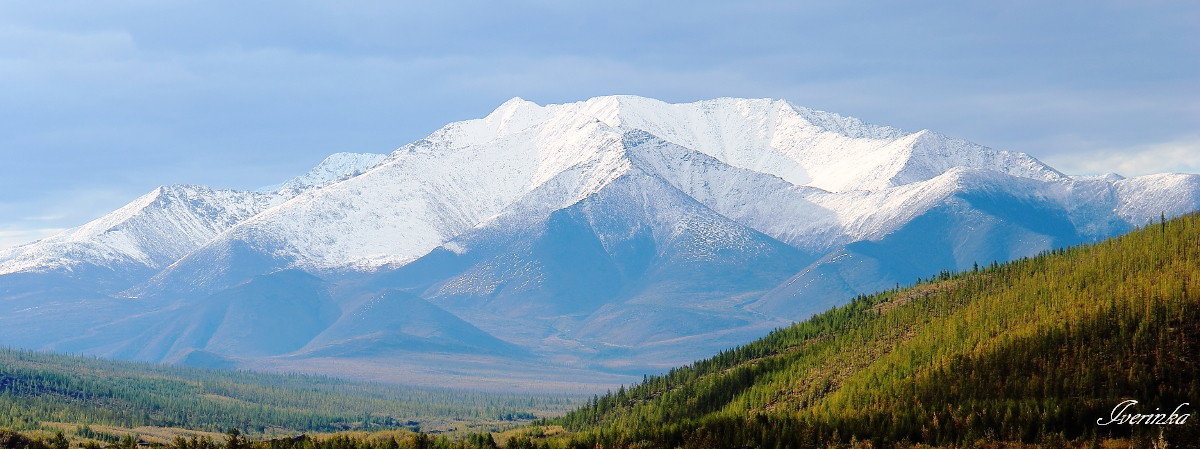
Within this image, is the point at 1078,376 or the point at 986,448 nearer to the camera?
the point at 986,448

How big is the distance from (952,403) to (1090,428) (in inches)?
988

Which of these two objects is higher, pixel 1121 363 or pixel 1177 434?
pixel 1121 363

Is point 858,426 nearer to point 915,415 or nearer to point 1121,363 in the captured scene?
point 915,415

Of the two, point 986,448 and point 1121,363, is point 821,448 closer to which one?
point 986,448

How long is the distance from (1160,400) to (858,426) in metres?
41.2

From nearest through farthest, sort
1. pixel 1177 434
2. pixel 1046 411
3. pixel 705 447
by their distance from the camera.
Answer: pixel 1177 434 < pixel 1046 411 < pixel 705 447

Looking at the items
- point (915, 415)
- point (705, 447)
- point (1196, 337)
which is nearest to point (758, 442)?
point (705, 447)

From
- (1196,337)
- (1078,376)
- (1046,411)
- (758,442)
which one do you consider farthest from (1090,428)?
(758,442)

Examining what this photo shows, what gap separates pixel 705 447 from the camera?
191750 mm

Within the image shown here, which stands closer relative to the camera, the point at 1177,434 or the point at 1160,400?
the point at 1177,434

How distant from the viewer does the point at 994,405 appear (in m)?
188

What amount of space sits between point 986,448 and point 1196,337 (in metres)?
44.6

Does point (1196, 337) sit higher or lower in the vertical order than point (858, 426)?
higher

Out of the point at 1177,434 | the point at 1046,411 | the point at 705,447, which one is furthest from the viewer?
the point at 705,447
